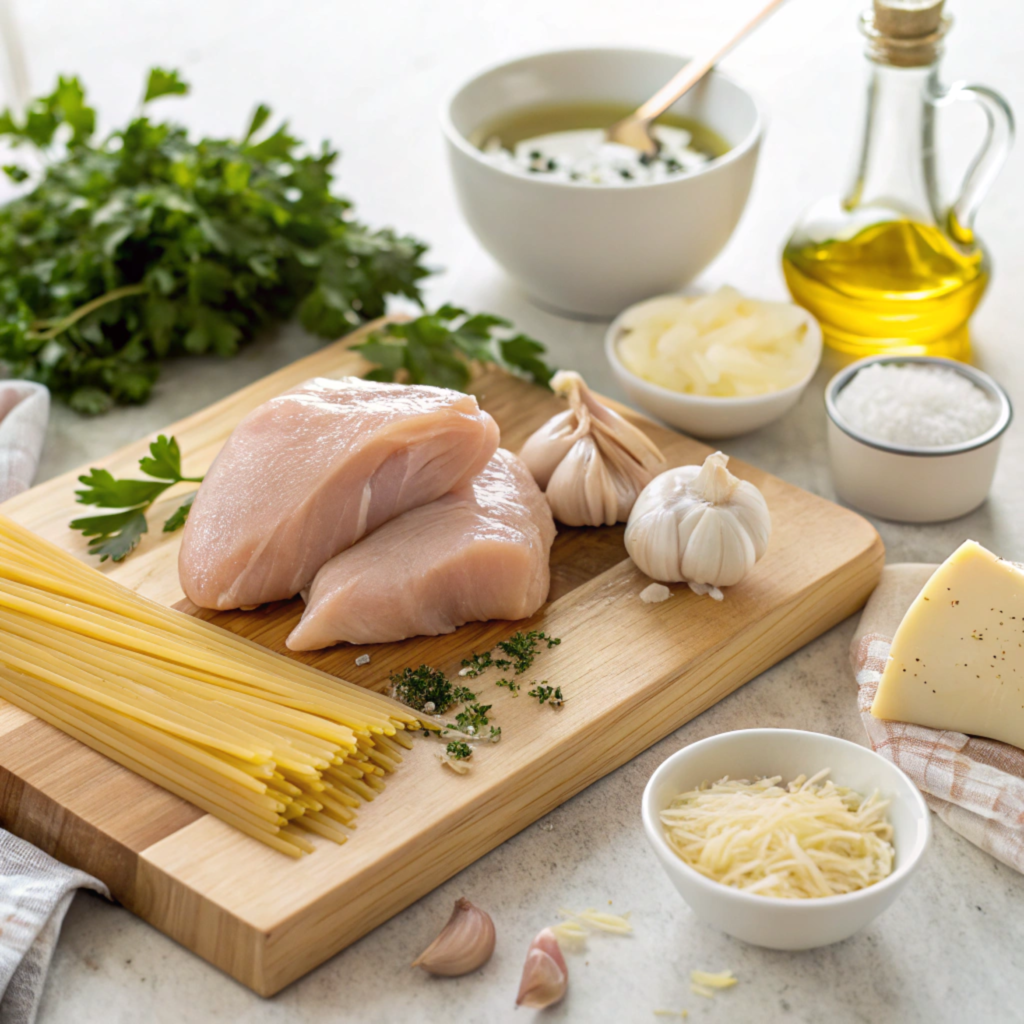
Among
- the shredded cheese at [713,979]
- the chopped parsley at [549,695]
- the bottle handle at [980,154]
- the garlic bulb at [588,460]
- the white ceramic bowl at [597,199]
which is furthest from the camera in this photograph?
the white ceramic bowl at [597,199]

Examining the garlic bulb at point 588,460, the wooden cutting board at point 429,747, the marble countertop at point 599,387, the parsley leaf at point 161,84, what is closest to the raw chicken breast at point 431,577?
the wooden cutting board at point 429,747

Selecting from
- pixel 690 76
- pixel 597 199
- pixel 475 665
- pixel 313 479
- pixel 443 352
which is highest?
pixel 690 76

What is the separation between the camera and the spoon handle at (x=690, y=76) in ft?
8.70

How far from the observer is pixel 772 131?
363cm

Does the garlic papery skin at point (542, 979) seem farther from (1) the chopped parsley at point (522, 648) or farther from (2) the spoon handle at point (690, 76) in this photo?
(2) the spoon handle at point (690, 76)

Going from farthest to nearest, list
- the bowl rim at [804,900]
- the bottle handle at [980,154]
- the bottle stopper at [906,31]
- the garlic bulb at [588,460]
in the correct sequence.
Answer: the bottle handle at [980,154] → the bottle stopper at [906,31] → the garlic bulb at [588,460] → the bowl rim at [804,900]

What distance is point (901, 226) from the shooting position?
2.43m

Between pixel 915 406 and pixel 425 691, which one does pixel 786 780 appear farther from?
pixel 915 406

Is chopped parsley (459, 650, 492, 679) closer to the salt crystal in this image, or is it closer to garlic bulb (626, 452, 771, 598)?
garlic bulb (626, 452, 771, 598)

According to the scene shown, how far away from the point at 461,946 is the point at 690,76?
2.00 m

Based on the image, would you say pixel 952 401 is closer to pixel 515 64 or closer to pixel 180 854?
pixel 515 64

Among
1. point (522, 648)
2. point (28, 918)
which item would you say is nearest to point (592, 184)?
point (522, 648)

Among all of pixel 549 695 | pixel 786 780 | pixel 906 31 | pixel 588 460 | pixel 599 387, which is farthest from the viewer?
pixel 599 387

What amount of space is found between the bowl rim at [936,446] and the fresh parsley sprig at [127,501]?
1.15 meters
